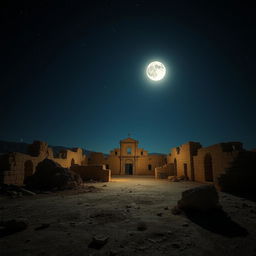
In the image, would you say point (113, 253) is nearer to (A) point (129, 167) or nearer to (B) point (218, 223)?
(B) point (218, 223)

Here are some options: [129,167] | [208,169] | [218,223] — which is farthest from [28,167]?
[129,167]

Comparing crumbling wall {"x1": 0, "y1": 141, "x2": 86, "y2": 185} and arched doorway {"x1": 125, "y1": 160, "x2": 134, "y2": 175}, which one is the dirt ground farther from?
arched doorway {"x1": 125, "y1": 160, "x2": 134, "y2": 175}

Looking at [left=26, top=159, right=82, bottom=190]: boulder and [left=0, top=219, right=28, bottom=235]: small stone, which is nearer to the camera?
[left=0, top=219, right=28, bottom=235]: small stone

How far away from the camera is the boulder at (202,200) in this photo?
15.6 ft

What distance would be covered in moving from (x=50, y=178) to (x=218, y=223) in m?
10.1

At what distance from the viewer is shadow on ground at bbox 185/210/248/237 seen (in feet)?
11.2

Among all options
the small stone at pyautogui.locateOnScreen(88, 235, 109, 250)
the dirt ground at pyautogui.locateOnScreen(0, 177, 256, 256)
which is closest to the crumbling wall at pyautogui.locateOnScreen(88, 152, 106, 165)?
the dirt ground at pyautogui.locateOnScreen(0, 177, 256, 256)

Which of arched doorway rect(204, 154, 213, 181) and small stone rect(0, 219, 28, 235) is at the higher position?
arched doorway rect(204, 154, 213, 181)

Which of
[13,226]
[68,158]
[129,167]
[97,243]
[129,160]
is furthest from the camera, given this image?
[129,167]

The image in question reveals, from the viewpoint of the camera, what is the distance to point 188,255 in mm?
2576

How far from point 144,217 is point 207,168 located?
451 inches

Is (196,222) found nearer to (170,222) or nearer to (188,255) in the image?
(170,222)

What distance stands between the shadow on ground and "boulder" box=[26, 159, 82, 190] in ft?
27.8

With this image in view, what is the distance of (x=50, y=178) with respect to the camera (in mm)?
10531
